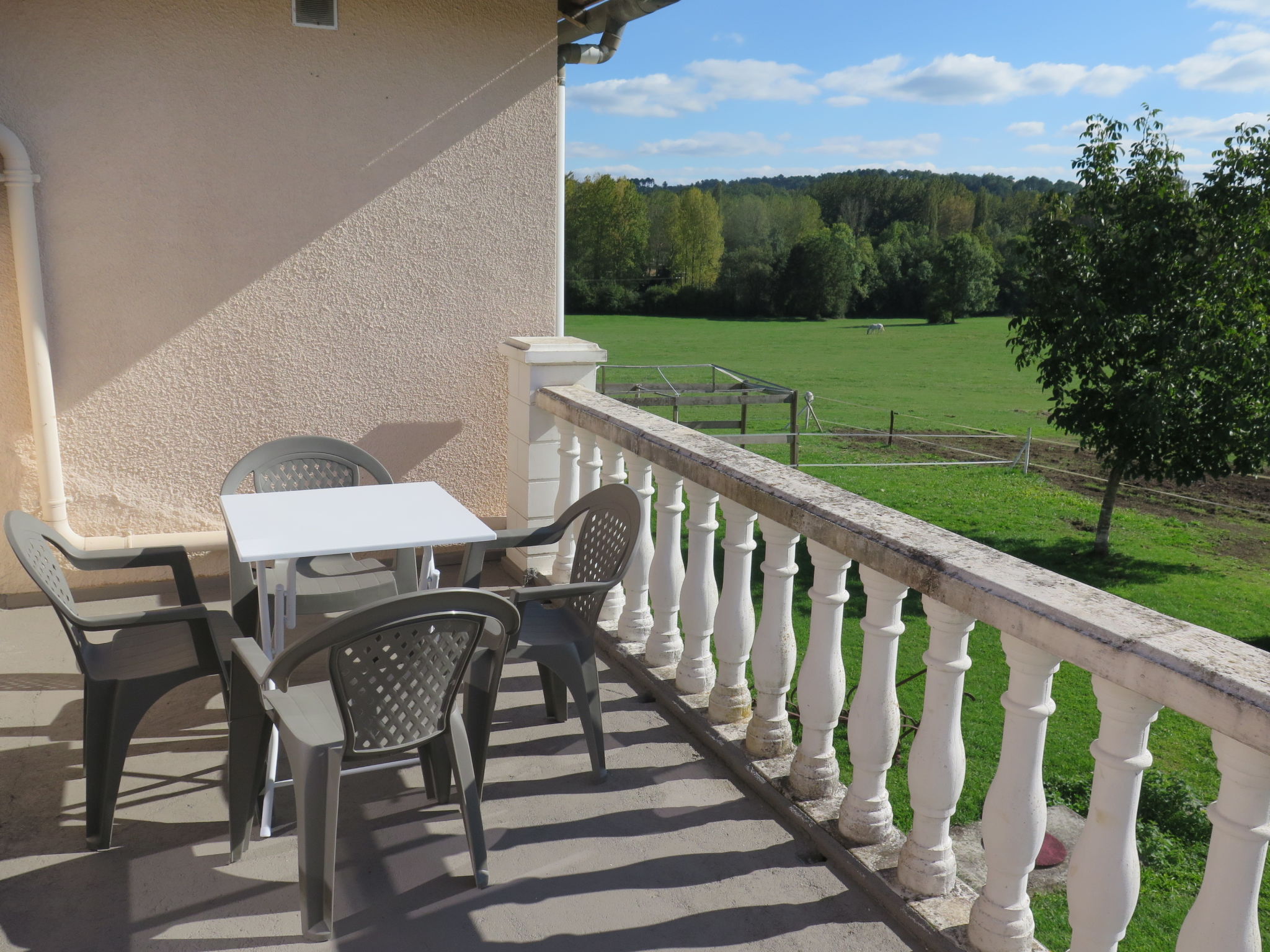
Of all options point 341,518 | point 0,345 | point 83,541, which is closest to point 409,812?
point 341,518

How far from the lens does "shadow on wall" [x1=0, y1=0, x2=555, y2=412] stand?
13.7 ft

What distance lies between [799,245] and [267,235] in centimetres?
6521

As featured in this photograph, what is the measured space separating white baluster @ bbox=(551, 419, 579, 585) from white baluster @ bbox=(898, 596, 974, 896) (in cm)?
231

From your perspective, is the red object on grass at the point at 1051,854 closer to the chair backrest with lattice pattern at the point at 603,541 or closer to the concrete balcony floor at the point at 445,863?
the concrete balcony floor at the point at 445,863

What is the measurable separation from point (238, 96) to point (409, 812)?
337 centimetres

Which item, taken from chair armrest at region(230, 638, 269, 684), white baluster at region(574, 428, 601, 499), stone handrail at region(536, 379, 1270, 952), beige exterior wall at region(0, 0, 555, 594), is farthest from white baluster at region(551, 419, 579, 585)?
chair armrest at region(230, 638, 269, 684)

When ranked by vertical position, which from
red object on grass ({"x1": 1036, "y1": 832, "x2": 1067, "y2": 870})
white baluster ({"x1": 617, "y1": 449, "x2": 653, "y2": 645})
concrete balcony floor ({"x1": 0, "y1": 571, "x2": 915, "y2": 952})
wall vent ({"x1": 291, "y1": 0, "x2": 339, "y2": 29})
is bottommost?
red object on grass ({"x1": 1036, "y1": 832, "x2": 1067, "y2": 870})

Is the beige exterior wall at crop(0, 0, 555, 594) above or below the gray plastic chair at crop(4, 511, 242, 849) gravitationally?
above

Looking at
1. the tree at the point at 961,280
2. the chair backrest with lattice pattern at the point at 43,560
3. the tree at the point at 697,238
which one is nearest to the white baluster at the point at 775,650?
the chair backrest with lattice pattern at the point at 43,560

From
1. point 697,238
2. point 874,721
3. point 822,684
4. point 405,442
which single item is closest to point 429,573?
point 822,684

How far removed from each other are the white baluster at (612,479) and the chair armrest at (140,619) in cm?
164

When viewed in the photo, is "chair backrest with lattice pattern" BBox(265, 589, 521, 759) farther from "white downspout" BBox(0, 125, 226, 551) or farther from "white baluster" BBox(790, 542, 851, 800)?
"white downspout" BBox(0, 125, 226, 551)

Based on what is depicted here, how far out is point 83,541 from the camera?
178 inches

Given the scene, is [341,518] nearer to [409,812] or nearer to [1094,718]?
[409,812]
